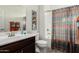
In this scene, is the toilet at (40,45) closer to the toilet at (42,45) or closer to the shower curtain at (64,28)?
the toilet at (42,45)

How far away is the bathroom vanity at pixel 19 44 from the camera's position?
166 centimetres

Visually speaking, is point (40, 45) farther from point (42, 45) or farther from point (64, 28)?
point (64, 28)

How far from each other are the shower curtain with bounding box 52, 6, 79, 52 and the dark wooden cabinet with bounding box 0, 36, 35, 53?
1.19ft

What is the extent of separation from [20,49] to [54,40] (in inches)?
22.4

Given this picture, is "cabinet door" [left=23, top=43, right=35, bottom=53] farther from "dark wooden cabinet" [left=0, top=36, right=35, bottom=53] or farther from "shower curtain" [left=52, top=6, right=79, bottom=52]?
"shower curtain" [left=52, top=6, right=79, bottom=52]

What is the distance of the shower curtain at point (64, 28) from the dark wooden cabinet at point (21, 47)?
0.36m

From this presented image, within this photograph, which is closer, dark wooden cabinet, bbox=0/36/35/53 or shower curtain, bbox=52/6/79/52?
dark wooden cabinet, bbox=0/36/35/53

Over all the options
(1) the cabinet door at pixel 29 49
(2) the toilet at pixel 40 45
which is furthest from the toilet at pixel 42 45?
(1) the cabinet door at pixel 29 49

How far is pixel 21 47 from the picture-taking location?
75.1 inches

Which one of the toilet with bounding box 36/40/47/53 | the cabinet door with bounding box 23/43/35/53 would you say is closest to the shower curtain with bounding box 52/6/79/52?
the toilet with bounding box 36/40/47/53

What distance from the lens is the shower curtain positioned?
189 centimetres
